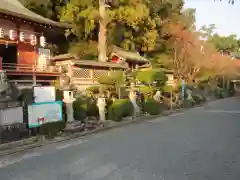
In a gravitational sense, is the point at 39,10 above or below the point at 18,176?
above

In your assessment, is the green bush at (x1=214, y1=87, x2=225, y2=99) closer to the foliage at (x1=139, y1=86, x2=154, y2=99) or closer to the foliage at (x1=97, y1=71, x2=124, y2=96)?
the foliage at (x1=139, y1=86, x2=154, y2=99)

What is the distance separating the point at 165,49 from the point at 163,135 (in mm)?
26755

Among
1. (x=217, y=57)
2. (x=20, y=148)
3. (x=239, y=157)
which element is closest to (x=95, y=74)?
(x=20, y=148)

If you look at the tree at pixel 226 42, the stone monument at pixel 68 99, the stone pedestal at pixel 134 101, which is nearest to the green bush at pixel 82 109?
the stone monument at pixel 68 99

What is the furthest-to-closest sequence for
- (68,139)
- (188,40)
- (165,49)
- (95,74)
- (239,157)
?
(165,49), (188,40), (95,74), (68,139), (239,157)

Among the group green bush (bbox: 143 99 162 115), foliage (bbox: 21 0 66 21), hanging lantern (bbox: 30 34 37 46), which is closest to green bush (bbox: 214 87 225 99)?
green bush (bbox: 143 99 162 115)

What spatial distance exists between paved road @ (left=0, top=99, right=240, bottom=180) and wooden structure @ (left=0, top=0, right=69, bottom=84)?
8686 millimetres

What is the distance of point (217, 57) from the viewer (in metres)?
38.3

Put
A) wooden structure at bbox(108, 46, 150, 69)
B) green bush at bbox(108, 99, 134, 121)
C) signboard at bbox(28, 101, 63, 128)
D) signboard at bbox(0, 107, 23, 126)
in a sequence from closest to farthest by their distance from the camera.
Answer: signboard at bbox(0, 107, 23, 126)
signboard at bbox(28, 101, 63, 128)
green bush at bbox(108, 99, 134, 121)
wooden structure at bbox(108, 46, 150, 69)

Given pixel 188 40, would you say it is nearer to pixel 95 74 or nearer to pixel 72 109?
pixel 95 74

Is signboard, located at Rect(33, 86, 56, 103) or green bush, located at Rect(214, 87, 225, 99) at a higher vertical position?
signboard, located at Rect(33, 86, 56, 103)

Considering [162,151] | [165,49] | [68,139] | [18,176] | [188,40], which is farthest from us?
[165,49]

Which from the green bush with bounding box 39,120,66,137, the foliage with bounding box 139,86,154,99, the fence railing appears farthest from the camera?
the foliage with bounding box 139,86,154,99

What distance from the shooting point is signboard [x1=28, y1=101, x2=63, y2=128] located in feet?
35.0
